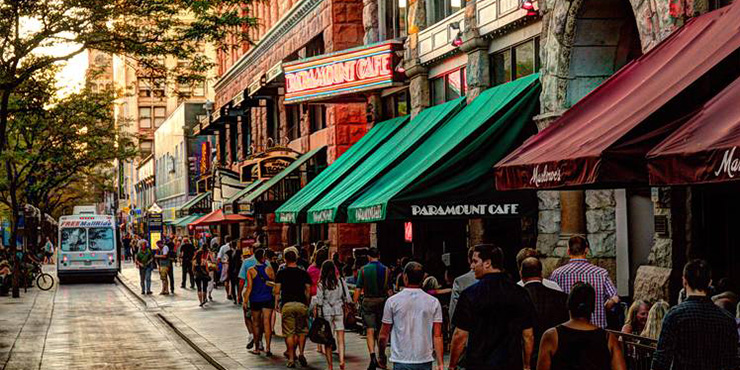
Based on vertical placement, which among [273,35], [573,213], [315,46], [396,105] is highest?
[273,35]

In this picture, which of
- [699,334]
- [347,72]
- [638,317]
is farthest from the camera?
[347,72]

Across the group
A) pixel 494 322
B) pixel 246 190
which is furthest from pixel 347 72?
pixel 494 322

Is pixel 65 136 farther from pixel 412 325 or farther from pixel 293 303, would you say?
pixel 412 325

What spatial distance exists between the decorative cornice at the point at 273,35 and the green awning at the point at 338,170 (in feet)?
16.3

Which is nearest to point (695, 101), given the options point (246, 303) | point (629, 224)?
point (629, 224)

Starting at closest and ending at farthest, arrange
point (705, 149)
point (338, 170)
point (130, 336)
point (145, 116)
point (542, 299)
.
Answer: point (705, 149)
point (542, 299)
point (130, 336)
point (338, 170)
point (145, 116)

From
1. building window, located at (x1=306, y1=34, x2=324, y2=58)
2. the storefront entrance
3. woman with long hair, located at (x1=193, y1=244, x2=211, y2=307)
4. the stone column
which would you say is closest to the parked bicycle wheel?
woman with long hair, located at (x1=193, y1=244, x2=211, y2=307)

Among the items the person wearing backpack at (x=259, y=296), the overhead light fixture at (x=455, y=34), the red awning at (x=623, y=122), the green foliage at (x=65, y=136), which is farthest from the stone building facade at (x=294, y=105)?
the red awning at (x=623, y=122)

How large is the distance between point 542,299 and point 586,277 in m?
1.22

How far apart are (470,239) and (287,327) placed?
572cm

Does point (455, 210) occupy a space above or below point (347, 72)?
below

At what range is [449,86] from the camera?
23.0 m

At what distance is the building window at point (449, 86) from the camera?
22.3 m

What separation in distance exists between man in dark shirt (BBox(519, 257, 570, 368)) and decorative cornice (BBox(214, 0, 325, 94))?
21398 millimetres
